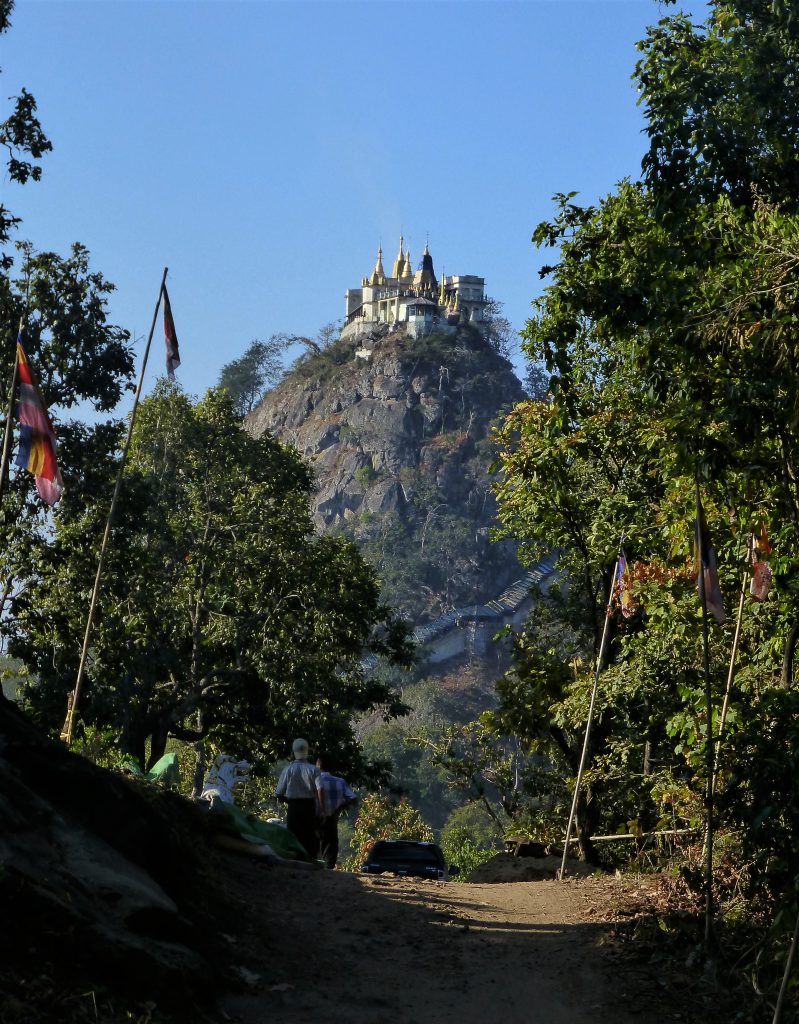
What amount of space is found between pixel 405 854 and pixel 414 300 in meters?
151

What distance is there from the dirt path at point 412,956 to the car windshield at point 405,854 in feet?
22.5

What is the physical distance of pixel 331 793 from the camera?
44.4 ft

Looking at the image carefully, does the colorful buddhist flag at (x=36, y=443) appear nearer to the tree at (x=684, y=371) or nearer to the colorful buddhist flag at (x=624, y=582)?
the tree at (x=684, y=371)

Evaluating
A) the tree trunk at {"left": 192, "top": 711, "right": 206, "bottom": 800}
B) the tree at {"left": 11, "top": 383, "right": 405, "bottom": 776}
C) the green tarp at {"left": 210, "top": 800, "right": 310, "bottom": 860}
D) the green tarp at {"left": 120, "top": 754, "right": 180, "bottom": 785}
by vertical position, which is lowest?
the green tarp at {"left": 210, "top": 800, "right": 310, "bottom": 860}

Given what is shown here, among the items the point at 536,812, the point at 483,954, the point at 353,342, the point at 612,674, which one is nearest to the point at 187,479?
the point at 536,812

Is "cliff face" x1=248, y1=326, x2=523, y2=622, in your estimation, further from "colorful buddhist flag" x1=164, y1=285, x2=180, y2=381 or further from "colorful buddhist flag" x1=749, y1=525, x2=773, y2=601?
"colorful buddhist flag" x1=749, y1=525, x2=773, y2=601

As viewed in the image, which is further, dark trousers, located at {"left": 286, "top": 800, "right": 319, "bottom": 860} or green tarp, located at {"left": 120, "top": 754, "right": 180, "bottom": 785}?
green tarp, located at {"left": 120, "top": 754, "right": 180, "bottom": 785}

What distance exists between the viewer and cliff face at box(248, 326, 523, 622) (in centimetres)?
15175

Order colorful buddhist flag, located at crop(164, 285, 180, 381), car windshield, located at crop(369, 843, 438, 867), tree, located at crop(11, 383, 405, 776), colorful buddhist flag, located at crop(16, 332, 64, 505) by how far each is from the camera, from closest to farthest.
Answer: colorful buddhist flag, located at crop(16, 332, 64, 505) < colorful buddhist flag, located at crop(164, 285, 180, 381) < car windshield, located at crop(369, 843, 438, 867) < tree, located at crop(11, 383, 405, 776)

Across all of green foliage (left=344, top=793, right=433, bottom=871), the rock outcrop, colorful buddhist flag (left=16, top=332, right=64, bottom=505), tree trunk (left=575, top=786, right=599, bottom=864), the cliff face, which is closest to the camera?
the rock outcrop

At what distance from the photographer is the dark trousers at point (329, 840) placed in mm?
13763

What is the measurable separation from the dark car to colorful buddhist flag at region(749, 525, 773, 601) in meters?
8.30

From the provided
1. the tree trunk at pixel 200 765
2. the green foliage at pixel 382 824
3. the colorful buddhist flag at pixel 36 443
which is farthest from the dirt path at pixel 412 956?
the green foliage at pixel 382 824

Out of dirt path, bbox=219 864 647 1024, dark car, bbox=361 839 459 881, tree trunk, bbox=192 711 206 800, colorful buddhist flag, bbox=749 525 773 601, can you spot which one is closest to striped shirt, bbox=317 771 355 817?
dirt path, bbox=219 864 647 1024
